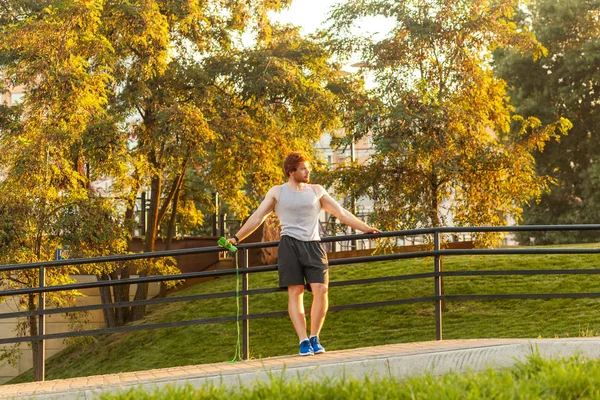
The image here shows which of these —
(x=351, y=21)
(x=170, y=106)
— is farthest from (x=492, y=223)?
(x=170, y=106)

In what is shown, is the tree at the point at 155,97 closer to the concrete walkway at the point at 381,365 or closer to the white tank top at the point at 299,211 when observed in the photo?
the white tank top at the point at 299,211

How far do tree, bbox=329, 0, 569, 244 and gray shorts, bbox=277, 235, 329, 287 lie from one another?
29.6 ft

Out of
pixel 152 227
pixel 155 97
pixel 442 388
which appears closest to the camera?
pixel 442 388

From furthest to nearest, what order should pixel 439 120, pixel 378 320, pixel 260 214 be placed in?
pixel 378 320 < pixel 439 120 < pixel 260 214

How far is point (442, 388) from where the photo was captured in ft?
19.7

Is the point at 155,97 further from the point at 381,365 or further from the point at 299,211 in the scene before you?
the point at 381,365

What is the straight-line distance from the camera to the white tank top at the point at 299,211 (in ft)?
28.3

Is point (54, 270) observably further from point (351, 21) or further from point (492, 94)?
point (492, 94)

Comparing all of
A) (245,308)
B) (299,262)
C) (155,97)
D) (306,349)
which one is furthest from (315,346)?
(155,97)

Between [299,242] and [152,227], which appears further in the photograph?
[152,227]

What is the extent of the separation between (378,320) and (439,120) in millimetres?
4187

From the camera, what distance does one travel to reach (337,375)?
23.1ft

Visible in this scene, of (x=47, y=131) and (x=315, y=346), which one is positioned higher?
(x=47, y=131)

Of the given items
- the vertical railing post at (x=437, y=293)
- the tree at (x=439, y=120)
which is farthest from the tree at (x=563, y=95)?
the vertical railing post at (x=437, y=293)
